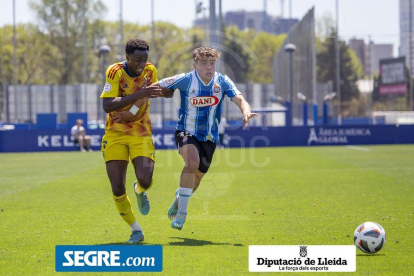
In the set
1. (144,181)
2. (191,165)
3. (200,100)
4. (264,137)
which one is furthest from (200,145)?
(264,137)

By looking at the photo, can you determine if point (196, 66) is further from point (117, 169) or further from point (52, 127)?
point (52, 127)

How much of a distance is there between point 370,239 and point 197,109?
9.24ft

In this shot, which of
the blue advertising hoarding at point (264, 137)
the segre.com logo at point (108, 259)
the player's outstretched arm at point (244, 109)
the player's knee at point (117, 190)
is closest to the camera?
the segre.com logo at point (108, 259)

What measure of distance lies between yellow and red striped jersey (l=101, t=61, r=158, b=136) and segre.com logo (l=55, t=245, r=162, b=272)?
1.76 m

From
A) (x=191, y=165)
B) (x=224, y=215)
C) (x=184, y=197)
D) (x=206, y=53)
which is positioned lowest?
(x=224, y=215)

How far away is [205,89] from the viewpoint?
28.1ft

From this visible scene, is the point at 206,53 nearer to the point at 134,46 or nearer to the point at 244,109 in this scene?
the point at 244,109

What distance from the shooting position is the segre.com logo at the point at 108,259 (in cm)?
641

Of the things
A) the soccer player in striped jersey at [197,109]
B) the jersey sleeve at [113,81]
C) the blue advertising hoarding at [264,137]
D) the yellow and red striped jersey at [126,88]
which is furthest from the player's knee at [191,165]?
the blue advertising hoarding at [264,137]

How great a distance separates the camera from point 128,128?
8.16 m

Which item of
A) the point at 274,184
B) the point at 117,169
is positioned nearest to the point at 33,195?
the point at 274,184

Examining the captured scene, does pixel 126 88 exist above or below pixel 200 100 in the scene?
above

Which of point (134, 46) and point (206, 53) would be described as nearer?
point (134, 46)

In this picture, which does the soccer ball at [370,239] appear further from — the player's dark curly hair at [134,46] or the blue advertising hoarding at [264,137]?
the blue advertising hoarding at [264,137]
